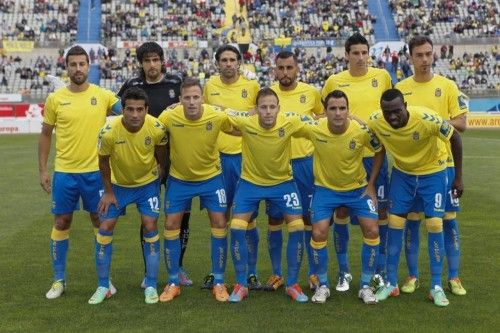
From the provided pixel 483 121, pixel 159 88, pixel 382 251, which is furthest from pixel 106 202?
pixel 483 121

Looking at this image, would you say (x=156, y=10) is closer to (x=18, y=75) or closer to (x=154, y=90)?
(x=18, y=75)

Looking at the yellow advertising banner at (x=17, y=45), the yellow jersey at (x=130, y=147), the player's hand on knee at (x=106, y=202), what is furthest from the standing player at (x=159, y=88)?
the yellow advertising banner at (x=17, y=45)

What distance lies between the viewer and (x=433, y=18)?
2062 inches

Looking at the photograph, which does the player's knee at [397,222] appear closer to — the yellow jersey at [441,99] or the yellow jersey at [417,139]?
the yellow jersey at [417,139]

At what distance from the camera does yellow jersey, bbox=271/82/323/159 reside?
27.8 feet

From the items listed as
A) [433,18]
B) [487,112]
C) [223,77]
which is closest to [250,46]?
[433,18]

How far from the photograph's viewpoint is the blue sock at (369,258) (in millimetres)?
7637

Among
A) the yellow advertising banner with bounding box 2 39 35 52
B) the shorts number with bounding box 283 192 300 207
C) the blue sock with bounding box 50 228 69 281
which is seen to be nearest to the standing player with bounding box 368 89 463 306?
the shorts number with bounding box 283 192 300 207

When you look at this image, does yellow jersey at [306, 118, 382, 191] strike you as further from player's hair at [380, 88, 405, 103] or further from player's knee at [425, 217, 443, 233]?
player's knee at [425, 217, 443, 233]

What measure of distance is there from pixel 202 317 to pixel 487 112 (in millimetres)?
34281

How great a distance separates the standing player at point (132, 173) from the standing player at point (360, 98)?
1.91 m

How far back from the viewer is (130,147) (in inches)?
301

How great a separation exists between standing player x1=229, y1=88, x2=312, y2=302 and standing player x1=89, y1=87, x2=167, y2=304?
31.4 inches

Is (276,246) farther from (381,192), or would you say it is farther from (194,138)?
(194,138)
